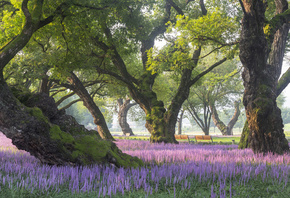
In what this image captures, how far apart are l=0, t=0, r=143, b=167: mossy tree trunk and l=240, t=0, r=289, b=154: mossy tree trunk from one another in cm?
463

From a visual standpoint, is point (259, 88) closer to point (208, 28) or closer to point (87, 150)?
point (208, 28)

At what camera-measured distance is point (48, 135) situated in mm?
4898

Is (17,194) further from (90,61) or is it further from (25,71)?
(25,71)

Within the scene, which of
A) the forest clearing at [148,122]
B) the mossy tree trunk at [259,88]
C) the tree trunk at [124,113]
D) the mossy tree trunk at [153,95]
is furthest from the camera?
the tree trunk at [124,113]

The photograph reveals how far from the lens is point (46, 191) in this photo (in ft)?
10.6

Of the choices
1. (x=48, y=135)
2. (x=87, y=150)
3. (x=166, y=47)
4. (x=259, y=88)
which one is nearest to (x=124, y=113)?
(x=166, y=47)

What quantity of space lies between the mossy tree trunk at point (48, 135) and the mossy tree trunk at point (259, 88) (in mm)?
4634

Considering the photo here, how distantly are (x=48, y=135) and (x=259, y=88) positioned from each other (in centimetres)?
707

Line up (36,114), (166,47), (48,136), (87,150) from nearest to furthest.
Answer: (48,136)
(36,114)
(87,150)
(166,47)

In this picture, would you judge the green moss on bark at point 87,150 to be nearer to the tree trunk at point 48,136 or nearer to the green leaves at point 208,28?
the tree trunk at point 48,136

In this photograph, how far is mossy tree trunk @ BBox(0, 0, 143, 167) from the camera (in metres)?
4.83

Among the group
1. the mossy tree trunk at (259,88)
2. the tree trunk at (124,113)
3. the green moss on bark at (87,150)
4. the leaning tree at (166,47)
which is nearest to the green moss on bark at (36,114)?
the green moss on bark at (87,150)

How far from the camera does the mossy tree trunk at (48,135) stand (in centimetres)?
483

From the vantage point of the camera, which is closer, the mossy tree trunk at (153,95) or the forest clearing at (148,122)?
the forest clearing at (148,122)
